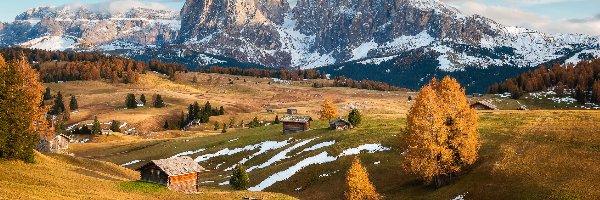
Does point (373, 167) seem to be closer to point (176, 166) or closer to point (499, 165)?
point (499, 165)

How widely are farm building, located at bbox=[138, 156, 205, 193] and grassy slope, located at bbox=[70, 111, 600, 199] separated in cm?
1389

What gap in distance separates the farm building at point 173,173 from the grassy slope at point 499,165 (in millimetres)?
13894

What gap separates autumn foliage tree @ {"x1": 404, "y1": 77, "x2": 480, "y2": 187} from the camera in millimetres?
57969

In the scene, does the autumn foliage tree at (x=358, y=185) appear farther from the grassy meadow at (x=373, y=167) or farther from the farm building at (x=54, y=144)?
the farm building at (x=54, y=144)

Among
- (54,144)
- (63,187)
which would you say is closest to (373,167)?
(63,187)

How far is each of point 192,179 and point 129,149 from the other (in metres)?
62.8

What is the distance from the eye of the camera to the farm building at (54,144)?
107 metres

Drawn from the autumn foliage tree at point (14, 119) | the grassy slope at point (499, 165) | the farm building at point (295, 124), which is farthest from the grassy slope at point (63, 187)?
the farm building at point (295, 124)

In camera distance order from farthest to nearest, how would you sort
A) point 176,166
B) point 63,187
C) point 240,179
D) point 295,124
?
1. point 295,124
2. point 240,179
3. point 176,166
4. point 63,187

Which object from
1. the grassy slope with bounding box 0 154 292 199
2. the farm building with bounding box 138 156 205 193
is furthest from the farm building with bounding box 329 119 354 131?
the grassy slope with bounding box 0 154 292 199

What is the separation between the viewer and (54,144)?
110 m

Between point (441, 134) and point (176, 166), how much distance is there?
31.7 m

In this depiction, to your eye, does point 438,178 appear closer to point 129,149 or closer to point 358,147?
point 358,147

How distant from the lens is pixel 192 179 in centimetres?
6681
